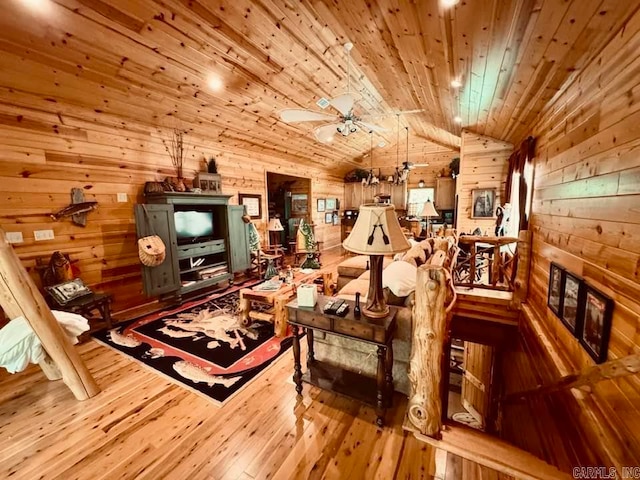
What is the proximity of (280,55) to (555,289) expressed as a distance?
3.82 metres

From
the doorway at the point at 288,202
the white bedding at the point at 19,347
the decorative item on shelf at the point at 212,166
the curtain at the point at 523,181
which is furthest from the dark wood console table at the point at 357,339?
the doorway at the point at 288,202

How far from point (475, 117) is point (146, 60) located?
4.66 metres

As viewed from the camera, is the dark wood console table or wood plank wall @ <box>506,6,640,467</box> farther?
the dark wood console table

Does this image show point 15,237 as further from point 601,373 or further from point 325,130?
point 601,373

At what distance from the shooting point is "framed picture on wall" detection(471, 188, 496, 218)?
558 centimetres

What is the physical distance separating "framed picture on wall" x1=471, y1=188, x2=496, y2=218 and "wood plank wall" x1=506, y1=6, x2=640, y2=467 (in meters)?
3.36

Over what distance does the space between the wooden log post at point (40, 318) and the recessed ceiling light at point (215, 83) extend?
266 cm

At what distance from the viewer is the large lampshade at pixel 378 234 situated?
67.7 inches

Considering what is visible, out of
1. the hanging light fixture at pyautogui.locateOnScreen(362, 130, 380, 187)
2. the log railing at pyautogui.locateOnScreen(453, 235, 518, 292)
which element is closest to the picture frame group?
the log railing at pyautogui.locateOnScreen(453, 235, 518, 292)

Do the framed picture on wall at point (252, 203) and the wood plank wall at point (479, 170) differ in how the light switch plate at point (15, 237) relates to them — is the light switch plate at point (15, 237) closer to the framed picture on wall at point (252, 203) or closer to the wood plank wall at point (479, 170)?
the framed picture on wall at point (252, 203)

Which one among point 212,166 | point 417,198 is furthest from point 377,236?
point 417,198

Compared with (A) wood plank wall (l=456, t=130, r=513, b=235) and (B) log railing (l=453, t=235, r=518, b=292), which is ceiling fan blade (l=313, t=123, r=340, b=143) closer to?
(B) log railing (l=453, t=235, r=518, b=292)

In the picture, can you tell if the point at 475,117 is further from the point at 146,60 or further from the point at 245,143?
the point at 146,60

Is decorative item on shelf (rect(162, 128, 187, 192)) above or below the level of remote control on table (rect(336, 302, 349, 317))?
above
